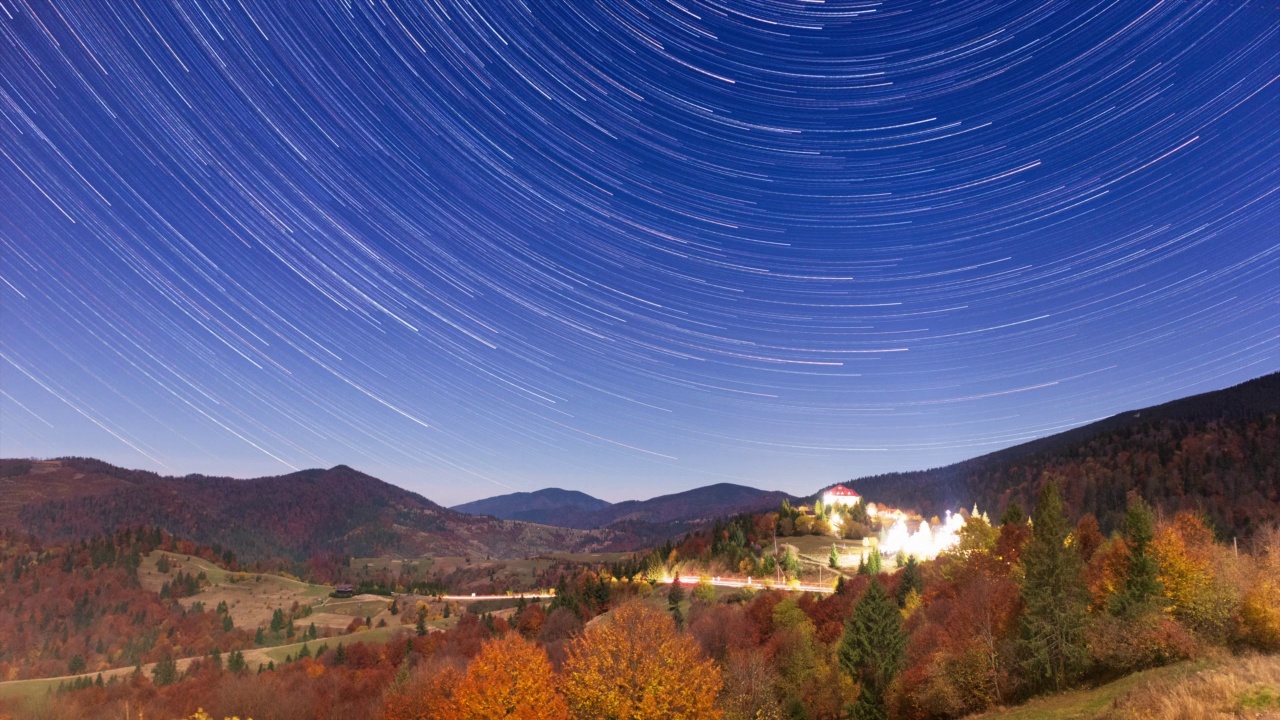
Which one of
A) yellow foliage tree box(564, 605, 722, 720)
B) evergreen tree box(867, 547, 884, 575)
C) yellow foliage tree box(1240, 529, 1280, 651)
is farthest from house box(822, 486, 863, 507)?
yellow foliage tree box(1240, 529, 1280, 651)

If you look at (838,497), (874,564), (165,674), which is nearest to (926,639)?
(874,564)

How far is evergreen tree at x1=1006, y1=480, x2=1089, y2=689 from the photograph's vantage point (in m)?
39.9

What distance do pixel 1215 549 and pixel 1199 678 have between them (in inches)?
1422

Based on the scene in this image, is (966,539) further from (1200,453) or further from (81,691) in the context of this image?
(81,691)

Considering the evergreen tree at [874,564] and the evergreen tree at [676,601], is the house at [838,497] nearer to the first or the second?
the evergreen tree at [874,564]

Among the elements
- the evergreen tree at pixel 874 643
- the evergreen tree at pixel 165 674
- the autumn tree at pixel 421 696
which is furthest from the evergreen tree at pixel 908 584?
the evergreen tree at pixel 165 674

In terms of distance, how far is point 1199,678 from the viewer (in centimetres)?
2277

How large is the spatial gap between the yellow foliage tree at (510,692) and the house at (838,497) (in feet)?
335

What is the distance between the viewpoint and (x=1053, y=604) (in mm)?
42188

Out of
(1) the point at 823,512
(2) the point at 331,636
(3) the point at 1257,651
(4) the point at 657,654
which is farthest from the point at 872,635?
(2) the point at 331,636

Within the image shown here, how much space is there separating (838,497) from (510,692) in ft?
371

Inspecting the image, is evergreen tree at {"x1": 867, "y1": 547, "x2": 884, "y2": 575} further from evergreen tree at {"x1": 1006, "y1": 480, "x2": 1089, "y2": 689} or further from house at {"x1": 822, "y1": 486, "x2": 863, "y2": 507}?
house at {"x1": 822, "y1": 486, "x2": 863, "y2": 507}

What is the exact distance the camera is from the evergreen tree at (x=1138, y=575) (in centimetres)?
4073

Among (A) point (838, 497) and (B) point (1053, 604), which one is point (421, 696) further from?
(A) point (838, 497)
